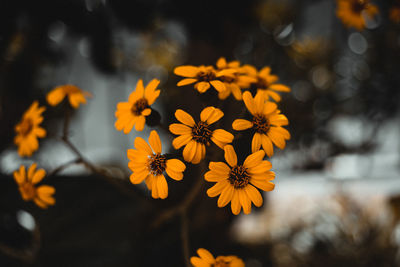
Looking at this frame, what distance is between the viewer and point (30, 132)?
16.6 inches

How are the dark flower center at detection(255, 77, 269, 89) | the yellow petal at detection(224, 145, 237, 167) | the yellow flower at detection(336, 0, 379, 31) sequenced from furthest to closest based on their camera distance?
the yellow flower at detection(336, 0, 379, 31) → the dark flower center at detection(255, 77, 269, 89) → the yellow petal at detection(224, 145, 237, 167)

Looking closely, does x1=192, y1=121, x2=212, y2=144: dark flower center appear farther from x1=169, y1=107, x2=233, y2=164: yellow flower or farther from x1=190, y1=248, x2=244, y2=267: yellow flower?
x1=190, y1=248, x2=244, y2=267: yellow flower

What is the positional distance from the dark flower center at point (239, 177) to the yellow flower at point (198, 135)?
30 mm

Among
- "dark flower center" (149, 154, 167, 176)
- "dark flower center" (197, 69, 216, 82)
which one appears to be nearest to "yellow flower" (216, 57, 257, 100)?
"dark flower center" (197, 69, 216, 82)

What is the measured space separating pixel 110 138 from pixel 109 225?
7.32 feet

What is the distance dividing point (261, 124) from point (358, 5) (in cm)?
35

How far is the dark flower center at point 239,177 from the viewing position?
29 cm

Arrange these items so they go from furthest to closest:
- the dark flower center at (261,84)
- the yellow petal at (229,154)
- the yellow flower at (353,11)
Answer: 1. the yellow flower at (353,11)
2. the dark flower center at (261,84)
3. the yellow petal at (229,154)

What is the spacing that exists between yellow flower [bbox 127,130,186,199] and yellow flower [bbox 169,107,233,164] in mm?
17

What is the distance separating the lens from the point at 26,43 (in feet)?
2.00

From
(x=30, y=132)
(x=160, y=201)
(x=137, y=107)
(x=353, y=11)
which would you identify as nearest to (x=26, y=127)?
(x=30, y=132)

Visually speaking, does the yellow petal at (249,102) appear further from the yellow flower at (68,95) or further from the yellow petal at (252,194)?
the yellow flower at (68,95)

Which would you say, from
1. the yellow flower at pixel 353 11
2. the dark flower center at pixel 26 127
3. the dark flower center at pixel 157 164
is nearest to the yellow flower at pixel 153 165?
the dark flower center at pixel 157 164

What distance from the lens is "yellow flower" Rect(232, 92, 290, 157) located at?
302 millimetres
